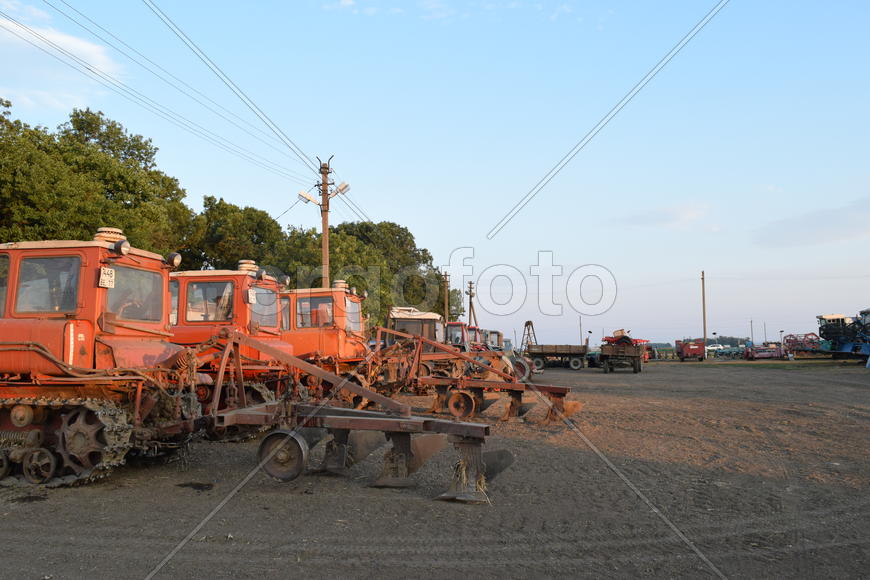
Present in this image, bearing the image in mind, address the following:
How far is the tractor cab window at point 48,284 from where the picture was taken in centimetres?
709

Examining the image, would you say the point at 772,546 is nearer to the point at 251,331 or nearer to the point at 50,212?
the point at 251,331

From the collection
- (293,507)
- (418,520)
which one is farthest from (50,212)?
(418,520)

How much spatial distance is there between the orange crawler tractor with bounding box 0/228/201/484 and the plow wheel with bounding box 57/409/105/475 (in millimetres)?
11

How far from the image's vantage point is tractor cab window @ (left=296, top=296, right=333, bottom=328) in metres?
13.0

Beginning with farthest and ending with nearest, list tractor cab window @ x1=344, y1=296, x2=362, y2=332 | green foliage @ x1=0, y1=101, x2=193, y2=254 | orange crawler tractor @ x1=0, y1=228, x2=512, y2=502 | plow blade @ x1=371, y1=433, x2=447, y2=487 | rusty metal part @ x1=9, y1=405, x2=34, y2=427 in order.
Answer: green foliage @ x1=0, y1=101, x2=193, y2=254 → tractor cab window @ x1=344, y1=296, x2=362, y2=332 → plow blade @ x1=371, y1=433, x2=447, y2=487 → rusty metal part @ x1=9, y1=405, x2=34, y2=427 → orange crawler tractor @ x1=0, y1=228, x2=512, y2=502

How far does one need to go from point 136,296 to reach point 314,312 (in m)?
5.59

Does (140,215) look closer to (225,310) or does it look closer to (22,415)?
(225,310)

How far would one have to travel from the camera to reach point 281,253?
97.2 feet

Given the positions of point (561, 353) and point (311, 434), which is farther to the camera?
point (561, 353)

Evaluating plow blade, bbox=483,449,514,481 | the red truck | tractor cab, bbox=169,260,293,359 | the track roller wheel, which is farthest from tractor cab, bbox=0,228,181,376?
the red truck

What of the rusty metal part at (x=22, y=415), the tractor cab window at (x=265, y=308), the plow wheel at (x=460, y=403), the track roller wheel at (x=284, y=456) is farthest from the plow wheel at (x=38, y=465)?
the plow wheel at (x=460, y=403)

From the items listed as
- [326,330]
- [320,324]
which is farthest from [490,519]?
[326,330]

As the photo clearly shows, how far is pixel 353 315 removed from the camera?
47.6ft

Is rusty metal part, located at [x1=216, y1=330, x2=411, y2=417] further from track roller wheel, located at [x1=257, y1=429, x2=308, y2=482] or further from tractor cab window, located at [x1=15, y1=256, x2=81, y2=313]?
tractor cab window, located at [x1=15, y1=256, x2=81, y2=313]
